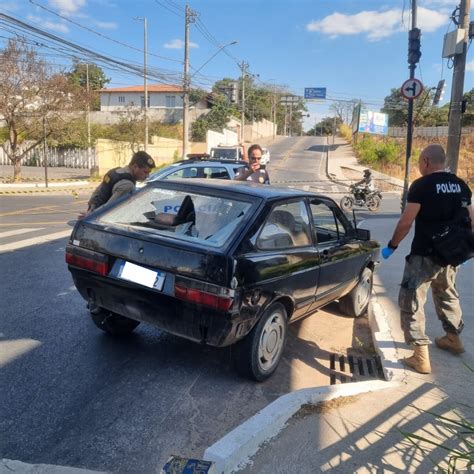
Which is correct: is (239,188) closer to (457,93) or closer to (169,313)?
(169,313)

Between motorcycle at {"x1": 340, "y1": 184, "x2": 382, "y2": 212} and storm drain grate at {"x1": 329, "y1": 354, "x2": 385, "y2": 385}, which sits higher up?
motorcycle at {"x1": 340, "y1": 184, "x2": 382, "y2": 212}

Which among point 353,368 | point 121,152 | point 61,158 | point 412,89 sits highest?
point 412,89

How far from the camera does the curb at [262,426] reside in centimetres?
252

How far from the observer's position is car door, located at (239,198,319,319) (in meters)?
3.50

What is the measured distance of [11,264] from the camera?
7230 mm

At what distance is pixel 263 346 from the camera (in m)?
3.80

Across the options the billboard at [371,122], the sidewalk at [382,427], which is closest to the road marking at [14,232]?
the sidewalk at [382,427]

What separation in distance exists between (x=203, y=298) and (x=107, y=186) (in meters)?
2.26

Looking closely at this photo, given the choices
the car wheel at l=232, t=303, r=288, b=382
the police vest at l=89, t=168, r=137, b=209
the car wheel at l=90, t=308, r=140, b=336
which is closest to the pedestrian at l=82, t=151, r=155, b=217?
the police vest at l=89, t=168, r=137, b=209

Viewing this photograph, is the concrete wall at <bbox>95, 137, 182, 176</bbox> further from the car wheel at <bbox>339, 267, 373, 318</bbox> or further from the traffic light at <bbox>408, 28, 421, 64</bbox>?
the car wheel at <bbox>339, 267, 373, 318</bbox>

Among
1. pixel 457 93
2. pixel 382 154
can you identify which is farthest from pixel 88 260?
pixel 382 154

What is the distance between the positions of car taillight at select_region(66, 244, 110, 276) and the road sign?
30.1ft

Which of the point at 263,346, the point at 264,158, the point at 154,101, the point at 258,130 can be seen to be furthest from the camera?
the point at 258,130

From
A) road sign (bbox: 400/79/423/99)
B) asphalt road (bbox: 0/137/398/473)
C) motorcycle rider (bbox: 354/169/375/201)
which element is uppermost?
road sign (bbox: 400/79/423/99)
